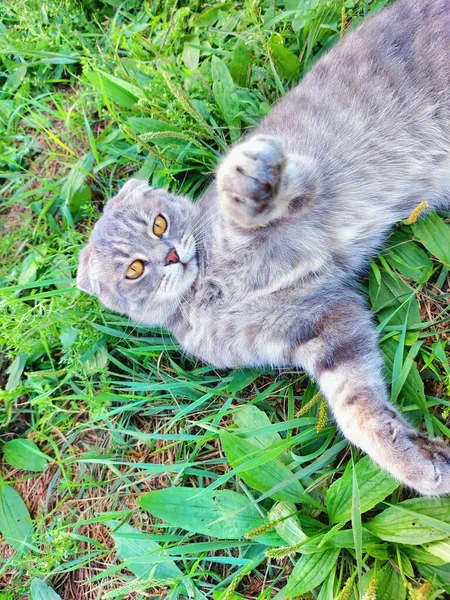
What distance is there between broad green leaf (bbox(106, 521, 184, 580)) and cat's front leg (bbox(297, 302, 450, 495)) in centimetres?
109

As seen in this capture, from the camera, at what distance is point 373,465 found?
87.1 inches

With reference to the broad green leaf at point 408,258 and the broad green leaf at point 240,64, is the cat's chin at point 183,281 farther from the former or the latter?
the broad green leaf at point 240,64

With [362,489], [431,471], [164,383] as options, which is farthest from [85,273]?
[431,471]

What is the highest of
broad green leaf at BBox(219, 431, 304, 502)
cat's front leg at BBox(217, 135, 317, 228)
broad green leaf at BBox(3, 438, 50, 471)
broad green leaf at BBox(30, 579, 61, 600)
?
cat's front leg at BBox(217, 135, 317, 228)

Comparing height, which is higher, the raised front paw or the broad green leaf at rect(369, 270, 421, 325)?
the raised front paw

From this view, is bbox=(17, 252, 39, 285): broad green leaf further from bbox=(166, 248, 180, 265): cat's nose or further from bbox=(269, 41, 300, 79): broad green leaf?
bbox=(269, 41, 300, 79): broad green leaf

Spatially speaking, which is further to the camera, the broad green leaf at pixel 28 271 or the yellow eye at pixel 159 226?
the broad green leaf at pixel 28 271

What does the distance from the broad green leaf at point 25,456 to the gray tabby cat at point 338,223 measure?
1.27 meters

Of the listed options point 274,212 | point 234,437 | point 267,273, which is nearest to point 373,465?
point 234,437

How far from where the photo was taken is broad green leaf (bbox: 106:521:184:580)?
96.4 inches

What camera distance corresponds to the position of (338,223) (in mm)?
2385

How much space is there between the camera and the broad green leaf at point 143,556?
8.04ft

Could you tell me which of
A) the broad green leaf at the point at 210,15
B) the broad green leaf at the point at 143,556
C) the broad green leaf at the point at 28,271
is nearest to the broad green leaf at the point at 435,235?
the broad green leaf at the point at 210,15

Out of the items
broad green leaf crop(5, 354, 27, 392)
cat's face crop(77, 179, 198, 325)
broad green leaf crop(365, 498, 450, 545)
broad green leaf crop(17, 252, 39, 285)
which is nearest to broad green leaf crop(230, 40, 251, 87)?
cat's face crop(77, 179, 198, 325)
